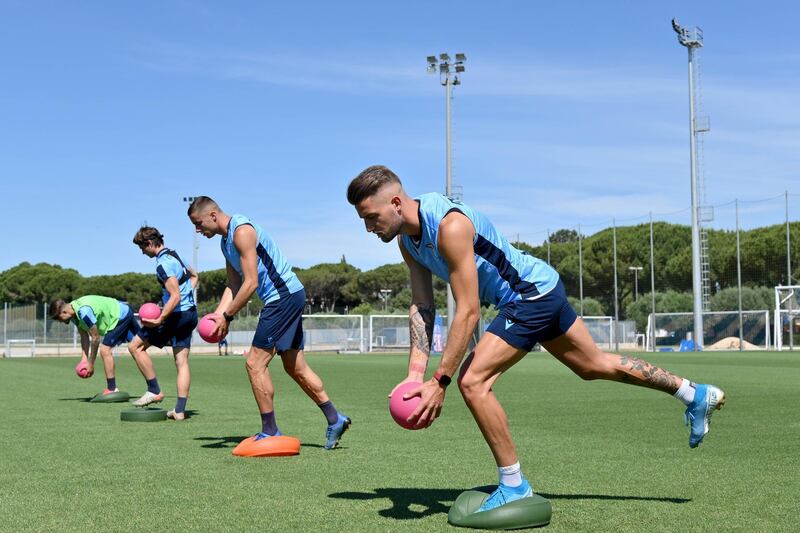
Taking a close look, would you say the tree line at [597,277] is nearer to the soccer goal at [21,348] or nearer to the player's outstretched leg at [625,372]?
the soccer goal at [21,348]

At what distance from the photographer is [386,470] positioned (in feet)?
21.8

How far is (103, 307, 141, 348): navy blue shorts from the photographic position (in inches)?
527

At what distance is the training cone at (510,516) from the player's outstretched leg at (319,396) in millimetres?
3193

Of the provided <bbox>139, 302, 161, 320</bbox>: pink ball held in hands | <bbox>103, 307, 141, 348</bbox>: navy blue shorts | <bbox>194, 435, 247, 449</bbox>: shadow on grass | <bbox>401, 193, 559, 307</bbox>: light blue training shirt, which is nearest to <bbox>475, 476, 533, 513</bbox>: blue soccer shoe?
<bbox>401, 193, 559, 307</bbox>: light blue training shirt

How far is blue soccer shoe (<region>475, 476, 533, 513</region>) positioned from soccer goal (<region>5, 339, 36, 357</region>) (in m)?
44.3

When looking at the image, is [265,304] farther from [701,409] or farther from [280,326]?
[701,409]

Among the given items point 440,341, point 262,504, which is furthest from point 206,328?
point 440,341

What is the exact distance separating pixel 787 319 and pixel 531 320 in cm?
4766

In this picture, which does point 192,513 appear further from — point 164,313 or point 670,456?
point 164,313

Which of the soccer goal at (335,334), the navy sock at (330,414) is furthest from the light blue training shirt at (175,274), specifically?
the soccer goal at (335,334)

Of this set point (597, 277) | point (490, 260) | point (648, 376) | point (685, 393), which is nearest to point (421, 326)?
point (490, 260)

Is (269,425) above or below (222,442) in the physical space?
above

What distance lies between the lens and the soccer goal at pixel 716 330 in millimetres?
50281

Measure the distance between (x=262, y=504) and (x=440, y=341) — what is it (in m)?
38.3
